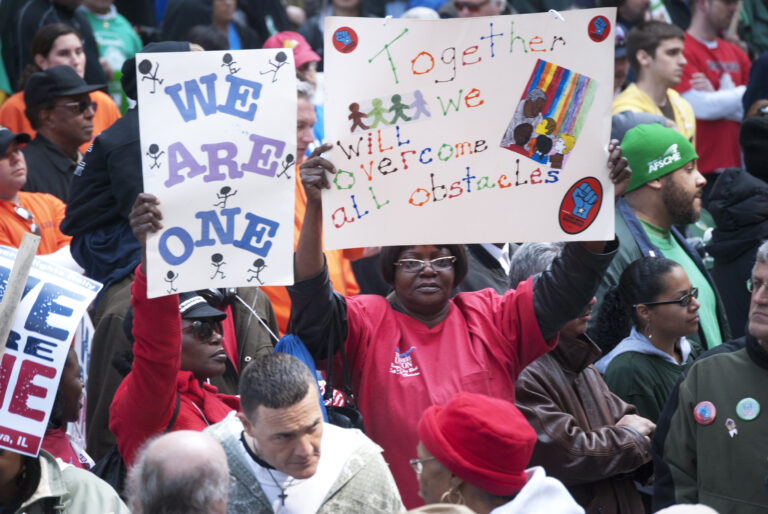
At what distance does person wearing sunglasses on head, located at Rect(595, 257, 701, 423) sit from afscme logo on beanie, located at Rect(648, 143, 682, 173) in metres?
1.10

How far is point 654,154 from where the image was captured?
685cm

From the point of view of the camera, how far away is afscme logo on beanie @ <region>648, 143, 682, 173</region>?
6820 mm

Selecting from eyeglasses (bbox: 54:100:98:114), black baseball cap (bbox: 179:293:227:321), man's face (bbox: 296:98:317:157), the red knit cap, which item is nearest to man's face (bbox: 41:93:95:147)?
eyeglasses (bbox: 54:100:98:114)

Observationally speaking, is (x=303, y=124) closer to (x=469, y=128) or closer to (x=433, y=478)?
(x=469, y=128)

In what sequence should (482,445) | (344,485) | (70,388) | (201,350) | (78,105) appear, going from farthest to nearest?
(78,105)
(201,350)
(70,388)
(344,485)
(482,445)

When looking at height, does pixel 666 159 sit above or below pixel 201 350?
above

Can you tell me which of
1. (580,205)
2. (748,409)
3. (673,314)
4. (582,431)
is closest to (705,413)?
(748,409)

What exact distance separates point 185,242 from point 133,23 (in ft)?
22.7

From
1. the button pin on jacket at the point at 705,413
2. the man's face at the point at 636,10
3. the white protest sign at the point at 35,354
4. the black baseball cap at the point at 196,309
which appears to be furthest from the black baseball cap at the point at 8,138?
the man's face at the point at 636,10

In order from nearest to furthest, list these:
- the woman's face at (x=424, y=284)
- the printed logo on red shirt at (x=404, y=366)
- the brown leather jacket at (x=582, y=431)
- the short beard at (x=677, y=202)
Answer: the printed logo on red shirt at (x=404, y=366) → the woman's face at (x=424, y=284) → the brown leather jacket at (x=582, y=431) → the short beard at (x=677, y=202)

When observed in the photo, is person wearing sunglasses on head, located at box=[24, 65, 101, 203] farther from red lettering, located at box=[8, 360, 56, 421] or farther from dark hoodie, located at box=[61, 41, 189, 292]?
red lettering, located at box=[8, 360, 56, 421]

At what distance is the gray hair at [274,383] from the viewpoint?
150 inches

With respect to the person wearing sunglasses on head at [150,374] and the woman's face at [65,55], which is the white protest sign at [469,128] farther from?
the woman's face at [65,55]

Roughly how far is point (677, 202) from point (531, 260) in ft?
5.08
